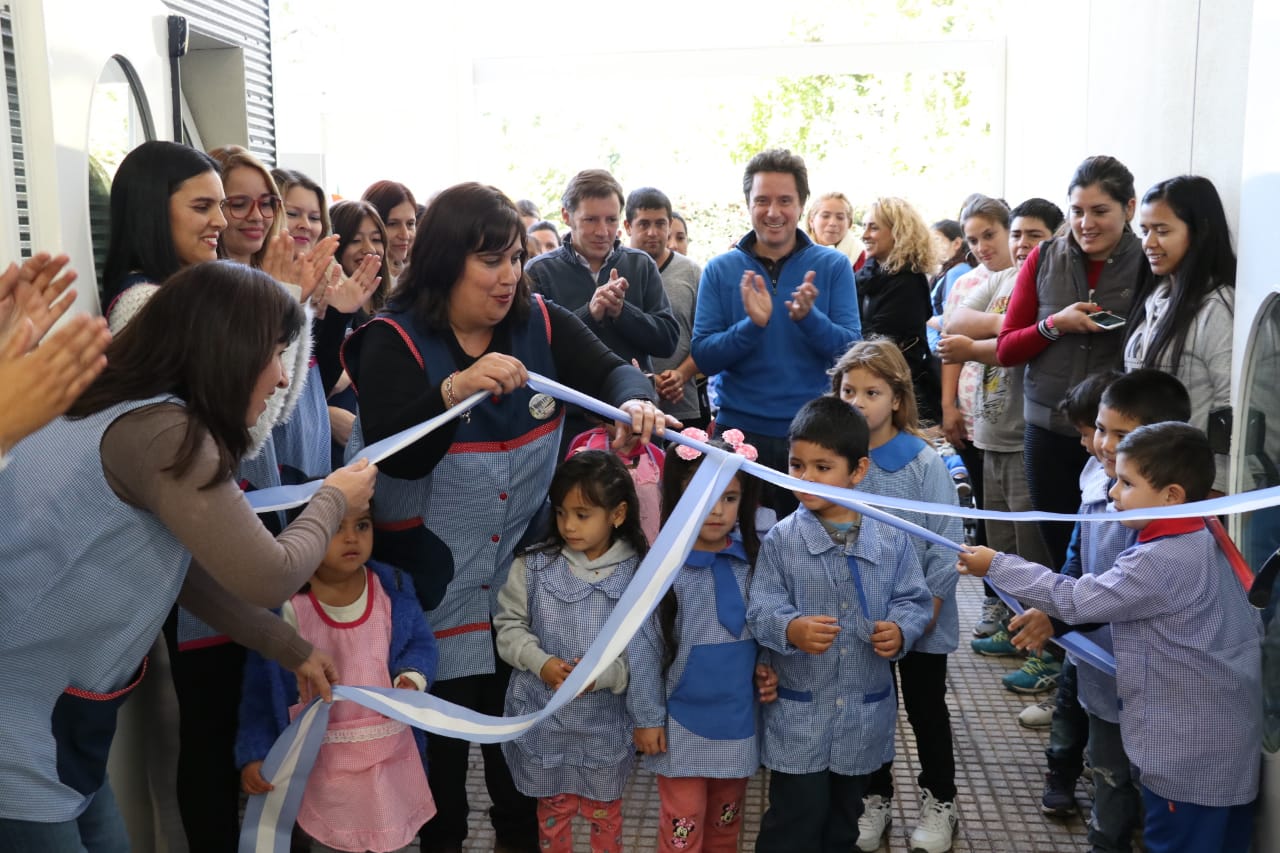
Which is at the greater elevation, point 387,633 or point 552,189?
point 552,189

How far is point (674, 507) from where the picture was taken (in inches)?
108

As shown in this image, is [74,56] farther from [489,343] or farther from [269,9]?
[269,9]

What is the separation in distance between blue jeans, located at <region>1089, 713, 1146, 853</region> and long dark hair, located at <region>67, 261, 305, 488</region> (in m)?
2.15

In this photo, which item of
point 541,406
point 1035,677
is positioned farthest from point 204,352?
point 1035,677

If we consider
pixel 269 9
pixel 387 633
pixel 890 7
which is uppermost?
pixel 890 7

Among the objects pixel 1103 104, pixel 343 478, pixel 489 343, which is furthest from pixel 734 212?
pixel 343 478

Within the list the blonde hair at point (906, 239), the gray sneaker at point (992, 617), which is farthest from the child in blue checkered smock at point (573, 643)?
the blonde hair at point (906, 239)

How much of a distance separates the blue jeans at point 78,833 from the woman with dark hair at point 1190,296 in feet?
8.60

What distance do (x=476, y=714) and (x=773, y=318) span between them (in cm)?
192

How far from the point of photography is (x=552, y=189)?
1042cm

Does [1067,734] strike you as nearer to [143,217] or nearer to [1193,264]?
[1193,264]

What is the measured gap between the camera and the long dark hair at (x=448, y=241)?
8.70 ft

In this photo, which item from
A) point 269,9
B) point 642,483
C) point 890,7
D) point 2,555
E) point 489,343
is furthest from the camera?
point 890,7

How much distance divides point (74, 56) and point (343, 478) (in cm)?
125
